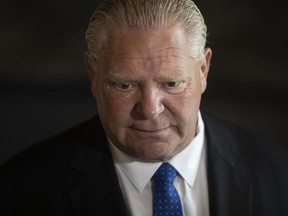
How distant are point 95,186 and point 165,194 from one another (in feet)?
0.41

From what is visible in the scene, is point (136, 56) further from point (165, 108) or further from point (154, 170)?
point (154, 170)

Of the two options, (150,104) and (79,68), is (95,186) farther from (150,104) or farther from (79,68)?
(79,68)

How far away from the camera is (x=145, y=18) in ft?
2.70

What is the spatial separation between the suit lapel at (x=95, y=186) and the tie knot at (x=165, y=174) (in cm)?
7

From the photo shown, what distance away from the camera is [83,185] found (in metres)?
0.96

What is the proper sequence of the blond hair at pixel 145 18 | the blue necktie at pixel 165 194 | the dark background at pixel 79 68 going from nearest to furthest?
1. the blond hair at pixel 145 18
2. the blue necktie at pixel 165 194
3. the dark background at pixel 79 68

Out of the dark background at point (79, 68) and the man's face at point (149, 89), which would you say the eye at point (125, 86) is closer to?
the man's face at point (149, 89)

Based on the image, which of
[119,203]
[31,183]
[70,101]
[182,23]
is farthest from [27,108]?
[182,23]

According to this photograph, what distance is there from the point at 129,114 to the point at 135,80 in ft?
0.22

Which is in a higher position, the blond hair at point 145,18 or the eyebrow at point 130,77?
the blond hair at point 145,18

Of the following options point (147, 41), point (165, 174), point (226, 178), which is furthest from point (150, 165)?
point (147, 41)

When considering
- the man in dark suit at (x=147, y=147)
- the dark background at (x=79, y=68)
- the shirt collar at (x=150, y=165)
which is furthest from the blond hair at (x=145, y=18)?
the dark background at (x=79, y=68)

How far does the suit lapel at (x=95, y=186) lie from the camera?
0.95 metres

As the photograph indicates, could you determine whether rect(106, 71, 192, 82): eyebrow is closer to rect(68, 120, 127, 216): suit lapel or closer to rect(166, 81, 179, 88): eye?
rect(166, 81, 179, 88): eye
